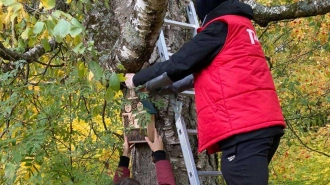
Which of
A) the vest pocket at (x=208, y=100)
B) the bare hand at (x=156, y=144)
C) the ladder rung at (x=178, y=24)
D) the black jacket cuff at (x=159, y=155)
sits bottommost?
the black jacket cuff at (x=159, y=155)

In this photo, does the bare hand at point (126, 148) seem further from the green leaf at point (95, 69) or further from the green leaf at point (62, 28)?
the green leaf at point (62, 28)

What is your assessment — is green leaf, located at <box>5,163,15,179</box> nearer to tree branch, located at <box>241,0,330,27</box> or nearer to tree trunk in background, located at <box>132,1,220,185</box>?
tree trunk in background, located at <box>132,1,220,185</box>

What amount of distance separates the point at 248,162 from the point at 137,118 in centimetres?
61

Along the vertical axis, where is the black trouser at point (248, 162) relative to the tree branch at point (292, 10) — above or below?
below

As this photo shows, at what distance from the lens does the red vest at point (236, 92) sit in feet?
7.16

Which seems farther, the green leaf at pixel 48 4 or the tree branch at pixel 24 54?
the tree branch at pixel 24 54

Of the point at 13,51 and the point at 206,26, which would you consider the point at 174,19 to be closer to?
the point at 206,26

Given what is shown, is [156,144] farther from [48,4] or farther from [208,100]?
[48,4]

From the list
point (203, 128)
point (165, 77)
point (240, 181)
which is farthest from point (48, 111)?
point (240, 181)

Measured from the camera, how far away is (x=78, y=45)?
1662 millimetres

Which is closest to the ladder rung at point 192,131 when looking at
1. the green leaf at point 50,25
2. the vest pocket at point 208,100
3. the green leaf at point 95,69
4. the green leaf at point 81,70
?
the vest pocket at point 208,100

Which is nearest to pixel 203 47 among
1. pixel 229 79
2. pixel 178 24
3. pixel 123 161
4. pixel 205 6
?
pixel 229 79

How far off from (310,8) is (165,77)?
5.22 feet

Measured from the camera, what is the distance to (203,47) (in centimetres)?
223
